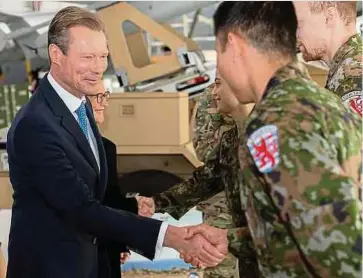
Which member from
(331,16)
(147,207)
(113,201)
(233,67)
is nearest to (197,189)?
(147,207)

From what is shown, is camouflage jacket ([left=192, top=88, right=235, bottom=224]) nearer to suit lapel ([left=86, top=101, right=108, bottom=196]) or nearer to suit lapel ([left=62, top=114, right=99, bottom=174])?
suit lapel ([left=86, top=101, right=108, bottom=196])

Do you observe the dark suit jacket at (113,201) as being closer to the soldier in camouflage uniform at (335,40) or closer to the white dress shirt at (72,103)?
the white dress shirt at (72,103)

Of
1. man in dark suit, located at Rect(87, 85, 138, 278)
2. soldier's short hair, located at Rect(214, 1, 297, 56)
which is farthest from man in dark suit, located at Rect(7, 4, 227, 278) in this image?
soldier's short hair, located at Rect(214, 1, 297, 56)

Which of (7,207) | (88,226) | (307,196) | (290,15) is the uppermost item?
(290,15)

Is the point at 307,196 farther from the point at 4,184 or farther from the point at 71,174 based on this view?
the point at 4,184

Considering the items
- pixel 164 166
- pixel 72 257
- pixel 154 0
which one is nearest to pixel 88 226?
pixel 72 257

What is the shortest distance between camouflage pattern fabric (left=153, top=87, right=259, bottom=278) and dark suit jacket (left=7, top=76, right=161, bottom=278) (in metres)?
0.28

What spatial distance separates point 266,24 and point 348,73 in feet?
2.74

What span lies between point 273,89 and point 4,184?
2.31 meters

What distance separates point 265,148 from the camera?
4.46ft

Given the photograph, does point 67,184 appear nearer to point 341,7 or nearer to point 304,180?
point 304,180

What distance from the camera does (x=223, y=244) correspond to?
177cm

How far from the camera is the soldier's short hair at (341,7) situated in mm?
2219

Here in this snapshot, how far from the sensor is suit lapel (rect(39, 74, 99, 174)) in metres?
1.93
